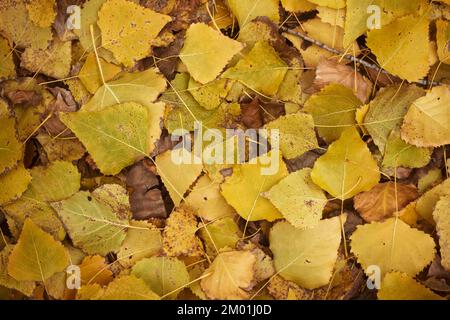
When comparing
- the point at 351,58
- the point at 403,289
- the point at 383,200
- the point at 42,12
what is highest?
the point at 42,12

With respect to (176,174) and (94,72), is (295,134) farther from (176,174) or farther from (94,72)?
(94,72)

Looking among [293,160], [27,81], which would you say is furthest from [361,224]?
[27,81]

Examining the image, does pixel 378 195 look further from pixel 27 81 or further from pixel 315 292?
pixel 27 81

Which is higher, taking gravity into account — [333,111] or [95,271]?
[333,111]

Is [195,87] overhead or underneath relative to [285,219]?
overhead

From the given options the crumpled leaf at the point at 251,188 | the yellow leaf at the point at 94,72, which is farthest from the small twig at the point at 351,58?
the yellow leaf at the point at 94,72

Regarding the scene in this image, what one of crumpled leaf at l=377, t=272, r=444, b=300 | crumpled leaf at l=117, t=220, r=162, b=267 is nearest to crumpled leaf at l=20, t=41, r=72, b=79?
crumpled leaf at l=117, t=220, r=162, b=267


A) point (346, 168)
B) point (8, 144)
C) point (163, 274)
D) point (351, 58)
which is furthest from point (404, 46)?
point (8, 144)
